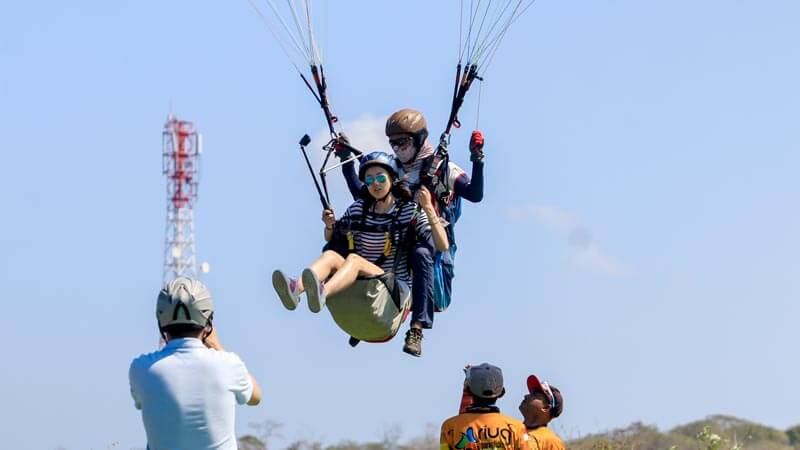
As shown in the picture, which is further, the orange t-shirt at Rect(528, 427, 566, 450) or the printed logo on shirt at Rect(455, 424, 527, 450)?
the orange t-shirt at Rect(528, 427, 566, 450)

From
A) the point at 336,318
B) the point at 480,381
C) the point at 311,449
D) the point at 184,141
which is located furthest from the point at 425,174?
the point at 184,141

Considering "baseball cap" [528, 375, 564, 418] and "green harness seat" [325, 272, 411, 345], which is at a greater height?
"green harness seat" [325, 272, 411, 345]

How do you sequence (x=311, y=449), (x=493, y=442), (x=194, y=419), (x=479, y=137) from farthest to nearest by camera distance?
(x=311, y=449), (x=479, y=137), (x=493, y=442), (x=194, y=419)

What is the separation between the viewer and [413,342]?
42.2 ft

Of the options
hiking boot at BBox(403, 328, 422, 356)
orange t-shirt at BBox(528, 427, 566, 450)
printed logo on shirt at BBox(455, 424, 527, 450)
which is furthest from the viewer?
hiking boot at BBox(403, 328, 422, 356)

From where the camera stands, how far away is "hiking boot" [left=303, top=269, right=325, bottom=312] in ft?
39.4

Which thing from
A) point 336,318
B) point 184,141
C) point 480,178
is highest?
point 184,141

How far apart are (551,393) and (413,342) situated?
268 centimetres

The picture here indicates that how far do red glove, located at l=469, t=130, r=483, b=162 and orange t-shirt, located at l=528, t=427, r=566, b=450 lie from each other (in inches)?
117

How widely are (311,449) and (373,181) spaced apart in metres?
4.62

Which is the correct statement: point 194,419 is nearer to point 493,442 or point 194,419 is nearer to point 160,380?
point 160,380

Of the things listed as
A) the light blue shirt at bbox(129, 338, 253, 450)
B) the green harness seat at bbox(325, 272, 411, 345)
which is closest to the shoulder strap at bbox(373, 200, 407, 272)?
the green harness seat at bbox(325, 272, 411, 345)

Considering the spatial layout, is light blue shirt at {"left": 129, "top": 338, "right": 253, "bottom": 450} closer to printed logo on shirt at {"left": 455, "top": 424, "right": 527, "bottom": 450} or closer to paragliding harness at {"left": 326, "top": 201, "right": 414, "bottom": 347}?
printed logo on shirt at {"left": 455, "top": 424, "right": 527, "bottom": 450}

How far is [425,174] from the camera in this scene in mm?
12867
